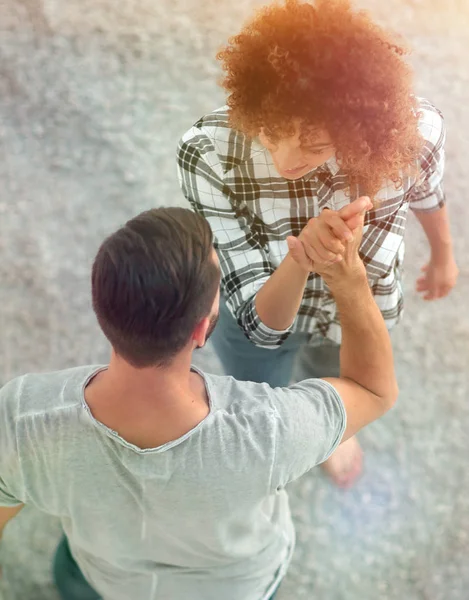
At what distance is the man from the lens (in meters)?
0.48

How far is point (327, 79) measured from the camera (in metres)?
0.56

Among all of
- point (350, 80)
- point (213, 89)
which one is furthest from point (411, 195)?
point (213, 89)

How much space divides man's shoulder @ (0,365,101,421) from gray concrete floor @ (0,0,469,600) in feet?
1.97

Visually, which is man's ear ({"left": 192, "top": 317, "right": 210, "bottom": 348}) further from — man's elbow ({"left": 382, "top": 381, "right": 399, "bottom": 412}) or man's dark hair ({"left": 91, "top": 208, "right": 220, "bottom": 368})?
man's elbow ({"left": 382, "top": 381, "right": 399, "bottom": 412})

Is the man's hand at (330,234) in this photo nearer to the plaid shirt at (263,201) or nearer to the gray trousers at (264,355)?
the plaid shirt at (263,201)

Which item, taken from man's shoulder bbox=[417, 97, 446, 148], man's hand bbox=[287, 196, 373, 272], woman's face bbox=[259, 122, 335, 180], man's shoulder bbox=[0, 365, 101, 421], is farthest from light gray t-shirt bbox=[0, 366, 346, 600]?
man's shoulder bbox=[417, 97, 446, 148]

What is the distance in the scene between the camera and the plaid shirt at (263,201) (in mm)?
711

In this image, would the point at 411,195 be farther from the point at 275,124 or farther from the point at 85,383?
the point at 85,383

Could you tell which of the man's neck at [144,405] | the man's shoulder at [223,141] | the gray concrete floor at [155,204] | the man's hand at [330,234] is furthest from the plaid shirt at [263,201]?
the gray concrete floor at [155,204]

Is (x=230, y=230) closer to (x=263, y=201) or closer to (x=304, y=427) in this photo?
(x=263, y=201)

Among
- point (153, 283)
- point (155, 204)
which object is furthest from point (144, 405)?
point (155, 204)

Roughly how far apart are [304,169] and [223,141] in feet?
0.37

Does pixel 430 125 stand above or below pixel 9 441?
above

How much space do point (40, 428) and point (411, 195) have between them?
1.82 feet
